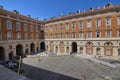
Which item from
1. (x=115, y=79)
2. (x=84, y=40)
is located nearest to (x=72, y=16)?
(x=84, y=40)

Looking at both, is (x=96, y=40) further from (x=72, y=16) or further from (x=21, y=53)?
(x=21, y=53)

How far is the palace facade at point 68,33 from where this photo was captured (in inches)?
1202

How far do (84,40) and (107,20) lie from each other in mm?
8464

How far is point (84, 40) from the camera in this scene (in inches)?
1395

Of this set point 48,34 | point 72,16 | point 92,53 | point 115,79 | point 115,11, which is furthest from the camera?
point 48,34

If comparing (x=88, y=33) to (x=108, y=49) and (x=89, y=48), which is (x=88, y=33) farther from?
(x=108, y=49)

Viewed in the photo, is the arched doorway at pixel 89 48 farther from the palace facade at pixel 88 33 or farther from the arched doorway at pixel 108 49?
→ the arched doorway at pixel 108 49

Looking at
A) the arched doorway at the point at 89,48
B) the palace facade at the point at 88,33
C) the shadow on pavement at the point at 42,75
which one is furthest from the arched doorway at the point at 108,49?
the shadow on pavement at the point at 42,75

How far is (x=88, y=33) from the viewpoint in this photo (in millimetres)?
34719

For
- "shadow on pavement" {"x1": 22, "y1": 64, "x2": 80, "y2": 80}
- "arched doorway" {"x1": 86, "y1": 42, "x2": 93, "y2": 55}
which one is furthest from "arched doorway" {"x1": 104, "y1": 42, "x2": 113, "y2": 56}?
"shadow on pavement" {"x1": 22, "y1": 64, "x2": 80, "y2": 80}

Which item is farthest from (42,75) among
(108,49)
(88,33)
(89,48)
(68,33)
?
(68,33)

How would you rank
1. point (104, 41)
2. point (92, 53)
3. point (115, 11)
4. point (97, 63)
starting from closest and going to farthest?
1. point (97, 63)
2. point (115, 11)
3. point (104, 41)
4. point (92, 53)

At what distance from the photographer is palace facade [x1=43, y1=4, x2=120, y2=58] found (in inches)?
1195

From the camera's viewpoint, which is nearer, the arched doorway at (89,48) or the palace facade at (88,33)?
the palace facade at (88,33)
